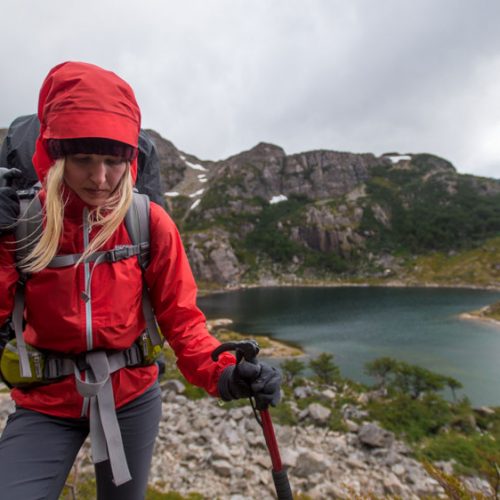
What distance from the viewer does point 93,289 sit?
2064 mm

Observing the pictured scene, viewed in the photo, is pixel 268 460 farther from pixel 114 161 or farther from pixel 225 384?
pixel 114 161

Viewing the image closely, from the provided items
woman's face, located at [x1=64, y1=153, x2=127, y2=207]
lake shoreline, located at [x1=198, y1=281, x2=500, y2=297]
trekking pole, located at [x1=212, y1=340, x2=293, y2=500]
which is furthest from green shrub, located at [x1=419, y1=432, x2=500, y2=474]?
lake shoreline, located at [x1=198, y1=281, x2=500, y2=297]

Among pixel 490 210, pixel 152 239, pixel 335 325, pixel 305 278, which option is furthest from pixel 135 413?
pixel 490 210

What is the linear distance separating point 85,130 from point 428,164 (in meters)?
190

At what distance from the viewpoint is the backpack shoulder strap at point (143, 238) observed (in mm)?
2266

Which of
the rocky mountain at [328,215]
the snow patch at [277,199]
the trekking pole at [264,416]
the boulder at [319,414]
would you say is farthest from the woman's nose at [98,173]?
the snow patch at [277,199]

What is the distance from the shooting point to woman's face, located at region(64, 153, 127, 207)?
200 cm

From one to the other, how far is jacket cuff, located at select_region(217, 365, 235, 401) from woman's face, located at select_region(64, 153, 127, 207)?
1.28 m

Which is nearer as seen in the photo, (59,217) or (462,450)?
(59,217)

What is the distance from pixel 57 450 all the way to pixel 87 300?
855 millimetres

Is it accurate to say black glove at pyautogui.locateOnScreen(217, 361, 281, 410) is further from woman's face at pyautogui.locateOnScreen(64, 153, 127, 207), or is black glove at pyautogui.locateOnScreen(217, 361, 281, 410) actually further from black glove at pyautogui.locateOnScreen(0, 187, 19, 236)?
black glove at pyautogui.locateOnScreen(0, 187, 19, 236)

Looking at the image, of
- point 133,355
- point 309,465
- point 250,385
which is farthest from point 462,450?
point 133,355

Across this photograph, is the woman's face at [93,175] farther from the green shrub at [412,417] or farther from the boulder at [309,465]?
the green shrub at [412,417]

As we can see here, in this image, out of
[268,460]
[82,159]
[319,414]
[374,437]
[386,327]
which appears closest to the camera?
[82,159]
